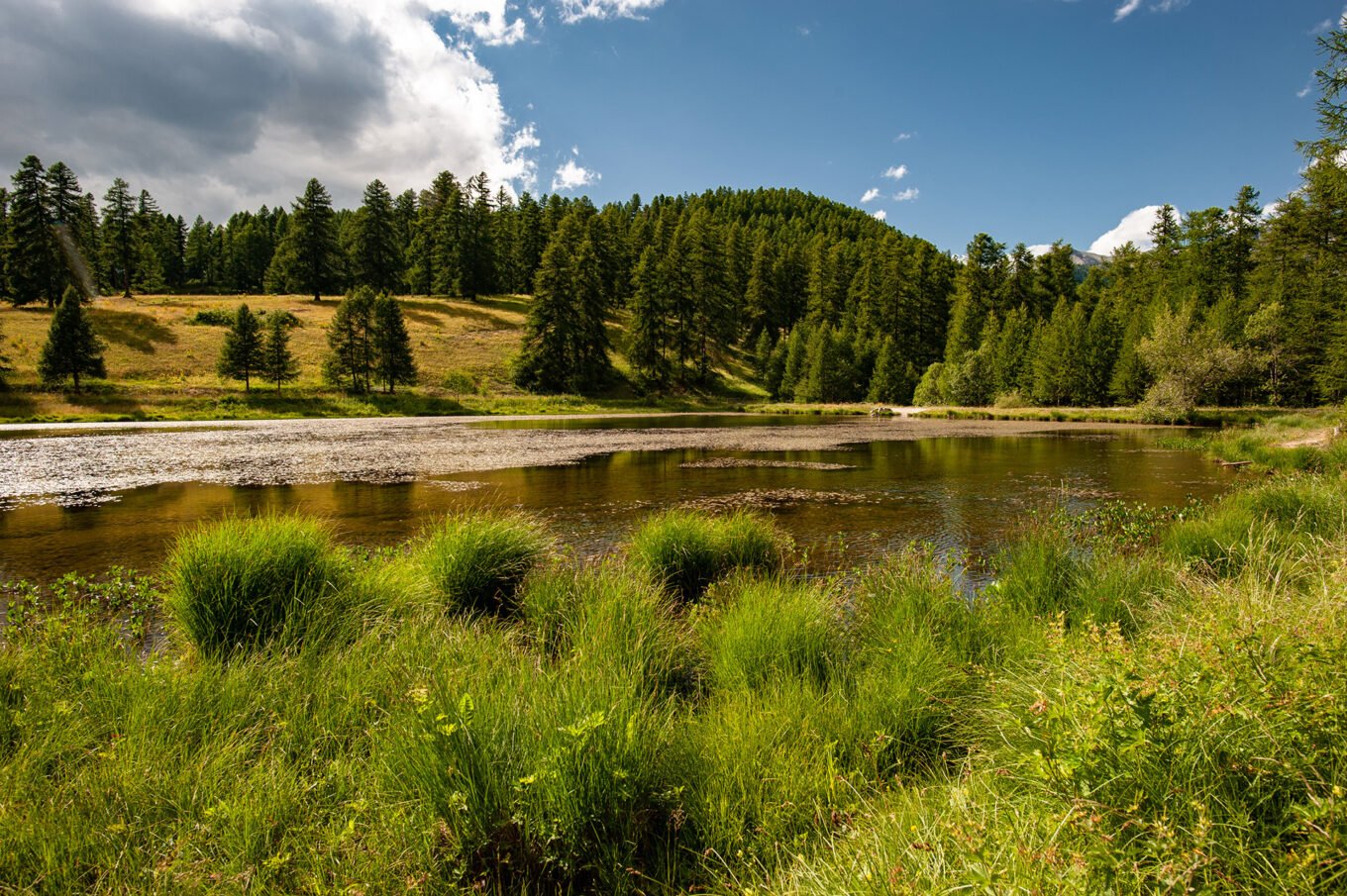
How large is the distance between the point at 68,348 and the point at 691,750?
64.3 metres

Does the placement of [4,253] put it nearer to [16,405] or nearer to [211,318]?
[211,318]

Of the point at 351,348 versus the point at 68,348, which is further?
the point at 351,348

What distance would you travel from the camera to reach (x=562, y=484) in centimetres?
1719

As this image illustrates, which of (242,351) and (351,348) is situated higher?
(351,348)

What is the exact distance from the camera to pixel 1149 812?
220 cm

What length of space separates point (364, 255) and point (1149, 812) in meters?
101

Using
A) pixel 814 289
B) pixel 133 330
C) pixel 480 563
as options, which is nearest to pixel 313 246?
pixel 133 330

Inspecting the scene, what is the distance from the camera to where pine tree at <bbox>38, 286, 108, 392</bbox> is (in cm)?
4569

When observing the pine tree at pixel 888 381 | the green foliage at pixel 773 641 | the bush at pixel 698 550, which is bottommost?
the bush at pixel 698 550

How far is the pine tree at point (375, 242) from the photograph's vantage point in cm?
8625

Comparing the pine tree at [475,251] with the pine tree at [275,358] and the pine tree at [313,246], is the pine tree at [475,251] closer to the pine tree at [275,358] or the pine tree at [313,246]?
the pine tree at [313,246]

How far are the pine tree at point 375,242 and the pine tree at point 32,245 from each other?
102ft

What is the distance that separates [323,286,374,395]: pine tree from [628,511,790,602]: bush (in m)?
55.4

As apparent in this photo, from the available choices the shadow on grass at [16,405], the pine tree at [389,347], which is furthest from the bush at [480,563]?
the shadow on grass at [16,405]
